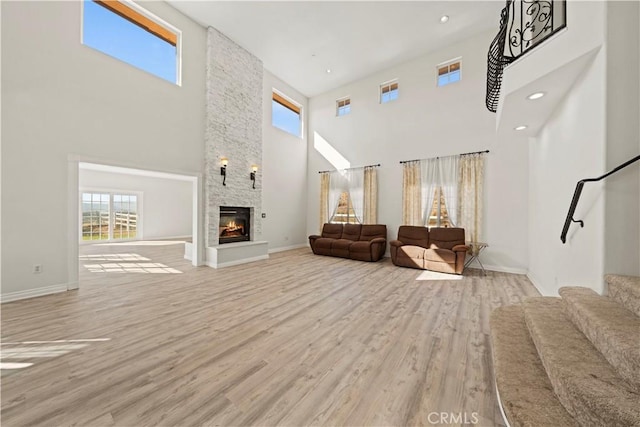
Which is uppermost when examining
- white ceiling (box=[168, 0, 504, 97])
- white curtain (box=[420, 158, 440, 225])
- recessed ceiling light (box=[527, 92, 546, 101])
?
white ceiling (box=[168, 0, 504, 97])

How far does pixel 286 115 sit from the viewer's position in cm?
822

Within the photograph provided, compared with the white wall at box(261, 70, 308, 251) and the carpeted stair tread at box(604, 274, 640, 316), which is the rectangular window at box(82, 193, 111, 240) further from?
the carpeted stair tread at box(604, 274, 640, 316)

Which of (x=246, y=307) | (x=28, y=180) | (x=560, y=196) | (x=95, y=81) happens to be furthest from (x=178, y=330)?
(x=560, y=196)

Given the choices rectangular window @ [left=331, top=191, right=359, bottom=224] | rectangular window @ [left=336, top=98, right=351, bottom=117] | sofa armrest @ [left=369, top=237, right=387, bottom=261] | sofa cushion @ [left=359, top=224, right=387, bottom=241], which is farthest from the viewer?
rectangular window @ [left=336, top=98, right=351, bottom=117]

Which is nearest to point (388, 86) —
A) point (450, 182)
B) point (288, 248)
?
point (450, 182)

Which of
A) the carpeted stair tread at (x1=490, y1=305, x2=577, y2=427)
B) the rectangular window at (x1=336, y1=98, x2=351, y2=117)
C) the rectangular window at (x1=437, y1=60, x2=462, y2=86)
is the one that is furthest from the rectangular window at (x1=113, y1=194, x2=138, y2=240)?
the carpeted stair tread at (x1=490, y1=305, x2=577, y2=427)

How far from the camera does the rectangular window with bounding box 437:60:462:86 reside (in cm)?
608

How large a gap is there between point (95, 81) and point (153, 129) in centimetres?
103

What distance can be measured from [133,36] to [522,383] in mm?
7316

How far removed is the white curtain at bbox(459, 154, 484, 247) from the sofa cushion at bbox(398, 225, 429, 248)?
869 millimetres

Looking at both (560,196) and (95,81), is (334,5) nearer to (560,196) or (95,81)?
(95,81)

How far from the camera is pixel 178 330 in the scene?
253 cm

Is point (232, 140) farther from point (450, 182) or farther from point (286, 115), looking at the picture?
point (450, 182)

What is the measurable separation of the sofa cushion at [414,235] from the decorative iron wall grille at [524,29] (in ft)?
10.1
